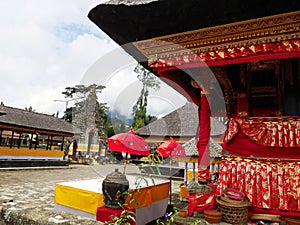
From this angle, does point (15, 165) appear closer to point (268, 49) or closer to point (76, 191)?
point (76, 191)

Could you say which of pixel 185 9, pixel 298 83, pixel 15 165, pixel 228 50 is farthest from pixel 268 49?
pixel 15 165

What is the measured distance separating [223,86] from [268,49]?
2.98m

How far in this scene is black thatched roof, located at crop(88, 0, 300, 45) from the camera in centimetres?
366

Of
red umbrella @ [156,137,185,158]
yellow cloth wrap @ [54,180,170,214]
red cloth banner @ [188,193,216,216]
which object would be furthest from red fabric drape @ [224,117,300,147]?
red umbrella @ [156,137,185,158]

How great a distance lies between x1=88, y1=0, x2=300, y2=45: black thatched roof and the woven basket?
126 inches

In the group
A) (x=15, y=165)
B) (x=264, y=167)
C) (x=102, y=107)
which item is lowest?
(x=15, y=165)

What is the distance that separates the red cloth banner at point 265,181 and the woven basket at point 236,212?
418 millimetres

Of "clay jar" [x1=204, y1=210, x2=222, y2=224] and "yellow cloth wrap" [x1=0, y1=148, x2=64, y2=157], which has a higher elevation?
"yellow cloth wrap" [x1=0, y1=148, x2=64, y2=157]

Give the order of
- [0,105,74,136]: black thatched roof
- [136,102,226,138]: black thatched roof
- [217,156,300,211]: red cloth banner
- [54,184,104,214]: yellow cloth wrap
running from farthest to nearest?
[136,102,226,138]: black thatched roof → [0,105,74,136]: black thatched roof → [54,184,104,214]: yellow cloth wrap → [217,156,300,211]: red cloth banner

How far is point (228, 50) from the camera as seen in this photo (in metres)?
4.09

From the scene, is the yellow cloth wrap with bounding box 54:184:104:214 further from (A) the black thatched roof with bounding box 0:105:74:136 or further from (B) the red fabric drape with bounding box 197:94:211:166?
(A) the black thatched roof with bounding box 0:105:74:136

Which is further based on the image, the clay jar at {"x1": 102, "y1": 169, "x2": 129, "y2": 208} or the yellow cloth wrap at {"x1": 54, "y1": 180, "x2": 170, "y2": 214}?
the yellow cloth wrap at {"x1": 54, "y1": 180, "x2": 170, "y2": 214}

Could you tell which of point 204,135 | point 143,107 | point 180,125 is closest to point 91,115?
point 143,107

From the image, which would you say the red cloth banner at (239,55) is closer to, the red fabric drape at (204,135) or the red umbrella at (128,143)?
the red fabric drape at (204,135)
